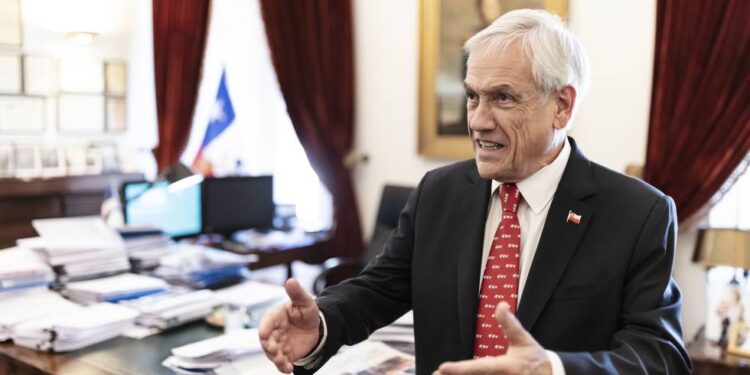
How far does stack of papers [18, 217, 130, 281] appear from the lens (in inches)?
95.1

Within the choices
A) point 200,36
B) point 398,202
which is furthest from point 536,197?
point 200,36

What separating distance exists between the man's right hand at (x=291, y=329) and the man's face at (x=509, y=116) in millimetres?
456

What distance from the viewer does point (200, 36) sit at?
4.86 m

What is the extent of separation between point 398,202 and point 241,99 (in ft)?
6.63

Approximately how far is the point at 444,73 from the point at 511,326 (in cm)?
309

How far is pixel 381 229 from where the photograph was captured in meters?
3.85

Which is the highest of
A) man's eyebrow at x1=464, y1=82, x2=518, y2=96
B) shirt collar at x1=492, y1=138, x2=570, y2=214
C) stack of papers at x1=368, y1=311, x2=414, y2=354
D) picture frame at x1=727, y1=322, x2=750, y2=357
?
man's eyebrow at x1=464, y1=82, x2=518, y2=96

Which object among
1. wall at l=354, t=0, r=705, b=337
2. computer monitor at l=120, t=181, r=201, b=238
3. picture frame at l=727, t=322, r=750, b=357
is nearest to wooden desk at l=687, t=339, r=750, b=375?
picture frame at l=727, t=322, r=750, b=357

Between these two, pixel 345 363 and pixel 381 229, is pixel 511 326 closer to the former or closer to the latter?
pixel 345 363

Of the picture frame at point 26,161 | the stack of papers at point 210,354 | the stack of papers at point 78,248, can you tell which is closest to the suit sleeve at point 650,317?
the stack of papers at point 210,354

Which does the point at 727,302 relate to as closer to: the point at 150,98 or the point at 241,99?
Answer: the point at 241,99

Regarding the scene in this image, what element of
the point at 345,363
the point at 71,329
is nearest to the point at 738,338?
the point at 345,363

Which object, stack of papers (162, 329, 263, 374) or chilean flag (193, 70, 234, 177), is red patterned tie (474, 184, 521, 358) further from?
chilean flag (193, 70, 234, 177)

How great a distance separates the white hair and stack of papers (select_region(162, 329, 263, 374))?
1.01 metres
